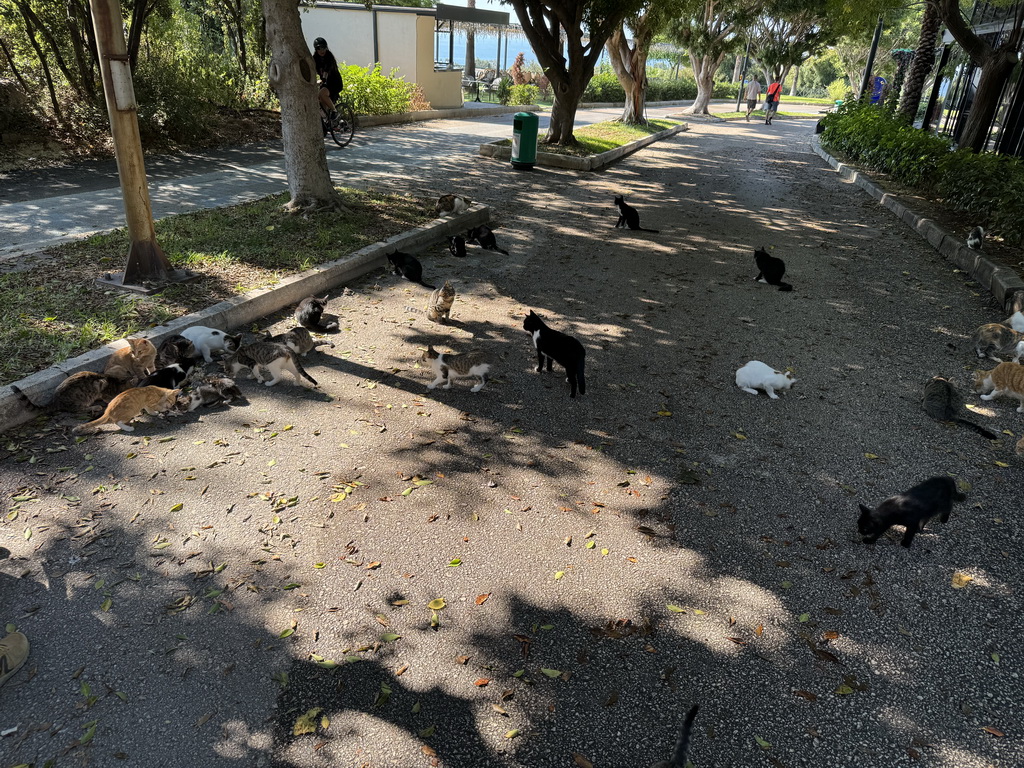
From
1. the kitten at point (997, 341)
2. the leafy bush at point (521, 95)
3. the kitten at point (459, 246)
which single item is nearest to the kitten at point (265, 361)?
the kitten at point (459, 246)

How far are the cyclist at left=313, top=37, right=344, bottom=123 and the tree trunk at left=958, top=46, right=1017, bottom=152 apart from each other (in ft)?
46.6

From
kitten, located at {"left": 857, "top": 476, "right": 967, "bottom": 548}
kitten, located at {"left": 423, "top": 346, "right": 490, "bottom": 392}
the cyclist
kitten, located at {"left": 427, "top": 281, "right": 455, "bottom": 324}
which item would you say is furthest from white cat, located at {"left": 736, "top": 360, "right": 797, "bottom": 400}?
the cyclist

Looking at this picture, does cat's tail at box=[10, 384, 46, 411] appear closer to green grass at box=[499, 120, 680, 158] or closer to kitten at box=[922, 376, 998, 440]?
kitten at box=[922, 376, 998, 440]

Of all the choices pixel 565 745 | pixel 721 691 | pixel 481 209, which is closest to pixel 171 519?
pixel 565 745

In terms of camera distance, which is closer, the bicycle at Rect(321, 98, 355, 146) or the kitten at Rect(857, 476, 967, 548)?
the kitten at Rect(857, 476, 967, 548)

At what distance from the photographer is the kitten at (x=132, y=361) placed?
4863mm

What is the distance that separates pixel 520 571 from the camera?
354 cm

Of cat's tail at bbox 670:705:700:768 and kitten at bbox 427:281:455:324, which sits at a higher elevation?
kitten at bbox 427:281:455:324

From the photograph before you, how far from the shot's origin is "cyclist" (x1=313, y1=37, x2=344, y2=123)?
13016mm

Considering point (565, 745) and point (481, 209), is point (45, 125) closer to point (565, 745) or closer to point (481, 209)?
point (481, 209)

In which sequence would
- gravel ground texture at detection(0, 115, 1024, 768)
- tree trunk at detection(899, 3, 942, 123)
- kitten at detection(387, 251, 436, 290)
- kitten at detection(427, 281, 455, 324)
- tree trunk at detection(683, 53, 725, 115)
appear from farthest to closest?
1. tree trunk at detection(683, 53, 725, 115)
2. tree trunk at detection(899, 3, 942, 123)
3. kitten at detection(387, 251, 436, 290)
4. kitten at detection(427, 281, 455, 324)
5. gravel ground texture at detection(0, 115, 1024, 768)

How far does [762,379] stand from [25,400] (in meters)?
5.94

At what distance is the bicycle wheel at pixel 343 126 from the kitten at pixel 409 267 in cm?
946

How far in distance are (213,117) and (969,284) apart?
16.3m
